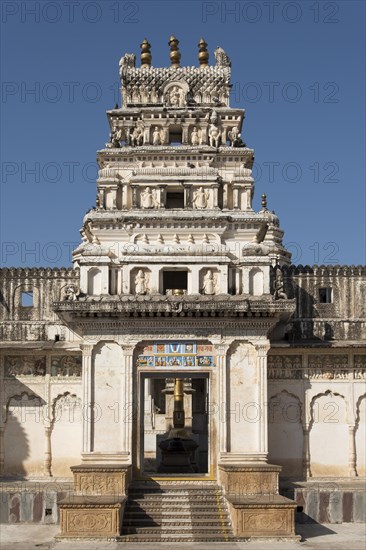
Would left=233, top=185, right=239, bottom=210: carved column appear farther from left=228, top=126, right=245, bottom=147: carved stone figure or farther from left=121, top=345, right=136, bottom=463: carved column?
left=121, top=345, right=136, bottom=463: carved column

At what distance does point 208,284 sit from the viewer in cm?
2398

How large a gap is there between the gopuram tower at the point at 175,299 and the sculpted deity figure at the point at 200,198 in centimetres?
3

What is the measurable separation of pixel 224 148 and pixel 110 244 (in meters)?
5.12

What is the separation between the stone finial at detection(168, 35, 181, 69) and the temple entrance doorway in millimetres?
11199

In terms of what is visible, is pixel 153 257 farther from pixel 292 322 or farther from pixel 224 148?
pixel 292 322

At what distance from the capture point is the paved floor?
19359 millimetres

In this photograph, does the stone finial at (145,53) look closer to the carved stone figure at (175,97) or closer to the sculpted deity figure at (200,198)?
the carved stone figure at (175,97)

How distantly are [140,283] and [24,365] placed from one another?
572cm

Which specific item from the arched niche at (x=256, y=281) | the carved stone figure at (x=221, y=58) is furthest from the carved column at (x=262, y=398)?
the carved stone figure at (x=221, y=58)

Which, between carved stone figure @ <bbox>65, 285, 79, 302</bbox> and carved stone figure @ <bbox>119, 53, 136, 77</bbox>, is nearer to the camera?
carved stone figure @ <bbox>65, 285, 79, 302</bbox>

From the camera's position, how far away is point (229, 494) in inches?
840

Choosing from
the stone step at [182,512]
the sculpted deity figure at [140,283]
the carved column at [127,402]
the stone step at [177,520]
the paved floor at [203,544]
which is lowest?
the paved floor at [203,544]

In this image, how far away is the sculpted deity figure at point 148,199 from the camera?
25297 millimetres

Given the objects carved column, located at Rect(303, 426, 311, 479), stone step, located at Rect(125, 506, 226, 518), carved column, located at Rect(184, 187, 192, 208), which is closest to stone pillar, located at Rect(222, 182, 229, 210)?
carved column, located at Rect(184, 187, 192, 208)
